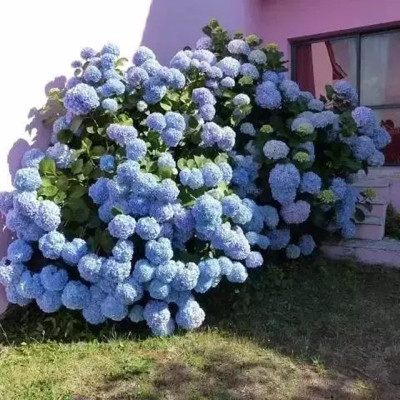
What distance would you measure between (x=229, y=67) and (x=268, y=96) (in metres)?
0.37

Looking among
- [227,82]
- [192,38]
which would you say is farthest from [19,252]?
Result: [192,38]

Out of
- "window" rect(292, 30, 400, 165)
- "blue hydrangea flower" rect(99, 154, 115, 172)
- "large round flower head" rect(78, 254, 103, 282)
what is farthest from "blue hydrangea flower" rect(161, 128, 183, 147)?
"window" rect(292, 30, 400, 165)

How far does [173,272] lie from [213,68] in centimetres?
163

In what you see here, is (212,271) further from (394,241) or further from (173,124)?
(394,241)

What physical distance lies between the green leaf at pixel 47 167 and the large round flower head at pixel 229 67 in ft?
4.78

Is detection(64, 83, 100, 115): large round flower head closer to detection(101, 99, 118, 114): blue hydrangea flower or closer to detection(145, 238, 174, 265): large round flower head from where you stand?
detection(101, 99, 118, 114): blue hydrangea flower

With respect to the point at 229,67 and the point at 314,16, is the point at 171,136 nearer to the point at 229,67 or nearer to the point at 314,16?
the point at 229,67

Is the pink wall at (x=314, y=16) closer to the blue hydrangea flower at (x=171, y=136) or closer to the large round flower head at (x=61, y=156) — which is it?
the blue hydrangea flower at (x=171, y=136)

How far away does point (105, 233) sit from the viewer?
124 inches

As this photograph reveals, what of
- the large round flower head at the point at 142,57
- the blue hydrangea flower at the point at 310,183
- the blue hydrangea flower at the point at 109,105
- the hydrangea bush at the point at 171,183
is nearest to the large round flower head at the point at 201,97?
the hydrangea bush at the point at 171,183

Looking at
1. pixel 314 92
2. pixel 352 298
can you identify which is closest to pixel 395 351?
pixel 352 298

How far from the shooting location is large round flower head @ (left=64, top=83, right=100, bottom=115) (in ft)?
10.9

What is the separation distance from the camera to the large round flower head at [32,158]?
3354 millimetres

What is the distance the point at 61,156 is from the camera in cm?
342
